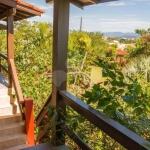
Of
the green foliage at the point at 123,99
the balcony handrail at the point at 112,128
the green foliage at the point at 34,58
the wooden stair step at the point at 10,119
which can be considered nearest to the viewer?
the balcony handrail at the point at 112,128

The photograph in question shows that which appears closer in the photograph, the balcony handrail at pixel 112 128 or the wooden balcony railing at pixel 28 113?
the balcony handrail at pixel 112 128

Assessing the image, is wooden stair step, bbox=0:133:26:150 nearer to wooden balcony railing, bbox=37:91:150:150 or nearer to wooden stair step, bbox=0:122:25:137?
wooden stair step, bbox=0:122:25:137

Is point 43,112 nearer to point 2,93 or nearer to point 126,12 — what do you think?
point 126,12

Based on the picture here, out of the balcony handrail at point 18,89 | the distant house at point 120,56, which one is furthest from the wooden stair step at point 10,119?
the distant house at point 120,56

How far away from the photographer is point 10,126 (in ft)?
12.1

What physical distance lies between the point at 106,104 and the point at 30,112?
255 cm

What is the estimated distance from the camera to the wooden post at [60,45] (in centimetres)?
177

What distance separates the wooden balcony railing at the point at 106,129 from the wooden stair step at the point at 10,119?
226cm

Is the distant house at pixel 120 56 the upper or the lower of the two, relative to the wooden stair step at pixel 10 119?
upper

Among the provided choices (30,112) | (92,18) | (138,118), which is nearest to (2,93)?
(30,112)

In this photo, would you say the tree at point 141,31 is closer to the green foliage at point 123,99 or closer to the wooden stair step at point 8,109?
the green foliage at point 123,99

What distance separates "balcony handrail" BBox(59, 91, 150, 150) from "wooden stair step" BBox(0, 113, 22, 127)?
8.23 ft

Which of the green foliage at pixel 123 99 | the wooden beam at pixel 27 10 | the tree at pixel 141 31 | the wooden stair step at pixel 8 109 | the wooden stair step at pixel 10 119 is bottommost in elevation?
the wooden stair step at pixel 10 119

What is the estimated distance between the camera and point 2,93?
4195mm
